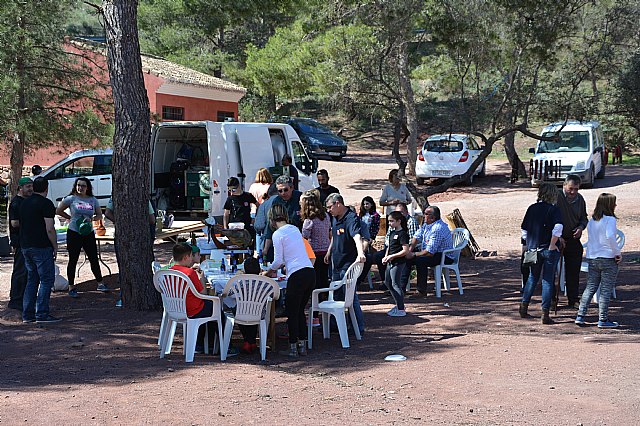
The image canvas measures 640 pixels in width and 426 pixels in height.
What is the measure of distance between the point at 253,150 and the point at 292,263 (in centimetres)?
766

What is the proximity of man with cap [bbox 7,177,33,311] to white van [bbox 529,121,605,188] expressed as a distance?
17449 mm

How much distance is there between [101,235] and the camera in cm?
1201

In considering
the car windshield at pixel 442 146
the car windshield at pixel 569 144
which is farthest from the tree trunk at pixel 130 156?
the car windshield at pixel 569 144

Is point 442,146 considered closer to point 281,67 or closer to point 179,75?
point 281,67

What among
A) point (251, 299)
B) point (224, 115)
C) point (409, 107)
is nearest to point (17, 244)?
point (251, 299)

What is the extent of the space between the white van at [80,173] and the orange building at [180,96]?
3882 millimetres

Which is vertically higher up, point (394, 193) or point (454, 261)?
point (394, 193)

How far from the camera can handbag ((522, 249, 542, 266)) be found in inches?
356

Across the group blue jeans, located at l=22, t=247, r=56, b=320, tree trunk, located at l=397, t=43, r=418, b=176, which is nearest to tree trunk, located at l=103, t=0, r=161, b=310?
blue jeans, located at l=22, t=247, r=56, b=320

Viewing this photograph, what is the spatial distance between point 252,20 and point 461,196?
17.2 metres

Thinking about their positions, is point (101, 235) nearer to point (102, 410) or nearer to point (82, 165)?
point (102, 410)

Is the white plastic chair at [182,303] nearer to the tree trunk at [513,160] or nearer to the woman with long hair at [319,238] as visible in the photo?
the woman with long hair at [319,238]

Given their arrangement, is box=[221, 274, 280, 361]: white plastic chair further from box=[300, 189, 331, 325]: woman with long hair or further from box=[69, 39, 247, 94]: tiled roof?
box=[69, 39, 247, 94]: tiled roof

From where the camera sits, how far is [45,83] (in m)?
16.6
